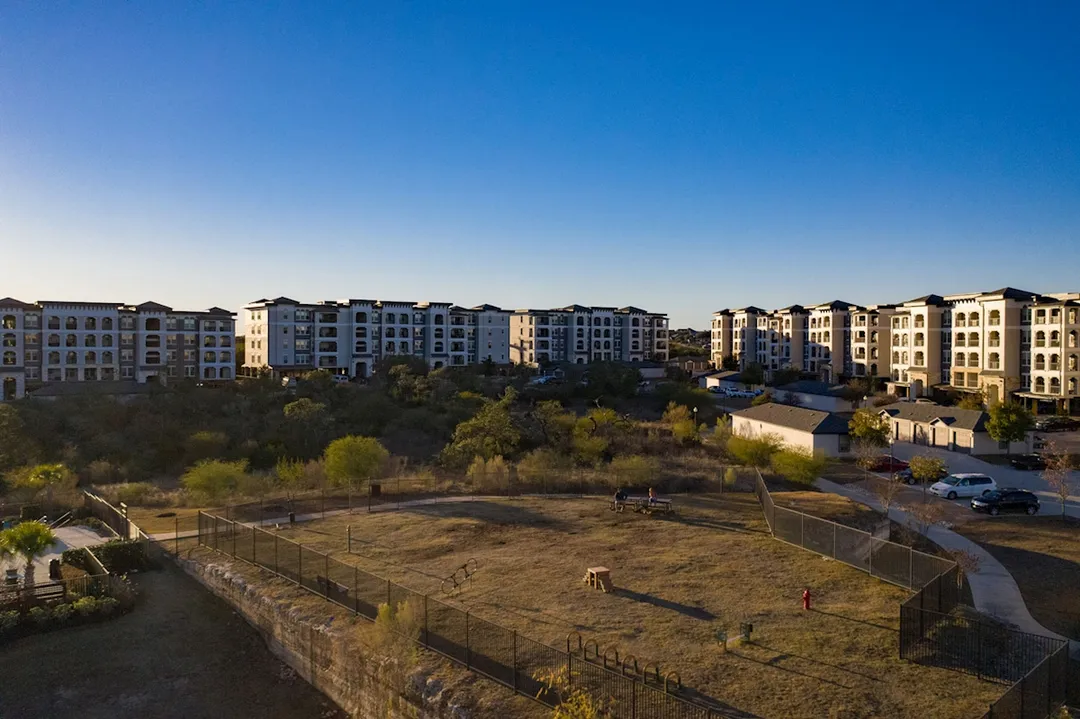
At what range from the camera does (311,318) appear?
86.3m

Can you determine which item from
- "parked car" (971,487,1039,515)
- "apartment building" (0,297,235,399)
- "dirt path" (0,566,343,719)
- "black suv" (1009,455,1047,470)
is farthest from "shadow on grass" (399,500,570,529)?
"apartment building" (0,297,235,399)

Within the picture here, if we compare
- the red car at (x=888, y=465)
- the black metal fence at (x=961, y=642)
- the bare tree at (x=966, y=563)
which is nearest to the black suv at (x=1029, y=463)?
the red car at (x=888, y=465)

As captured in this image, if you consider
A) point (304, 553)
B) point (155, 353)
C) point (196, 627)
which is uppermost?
point (155, 353)

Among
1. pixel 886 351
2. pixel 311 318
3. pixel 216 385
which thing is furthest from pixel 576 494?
pixel 886 351

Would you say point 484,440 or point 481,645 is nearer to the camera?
point 481,645

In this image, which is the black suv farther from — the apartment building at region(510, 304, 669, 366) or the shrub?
the apartment building at region(510, 304, 669, 366)

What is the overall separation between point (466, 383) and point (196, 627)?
52.4m

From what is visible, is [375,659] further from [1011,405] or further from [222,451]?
[1011,405]

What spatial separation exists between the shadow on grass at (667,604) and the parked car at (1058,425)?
50.6 m

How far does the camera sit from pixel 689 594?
19.3m

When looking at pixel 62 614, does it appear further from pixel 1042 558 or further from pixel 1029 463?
pixel 1029 463

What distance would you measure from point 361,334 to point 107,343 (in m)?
27.1

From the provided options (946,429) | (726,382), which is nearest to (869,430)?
(946,429)

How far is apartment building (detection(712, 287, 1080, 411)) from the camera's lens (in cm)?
6238
